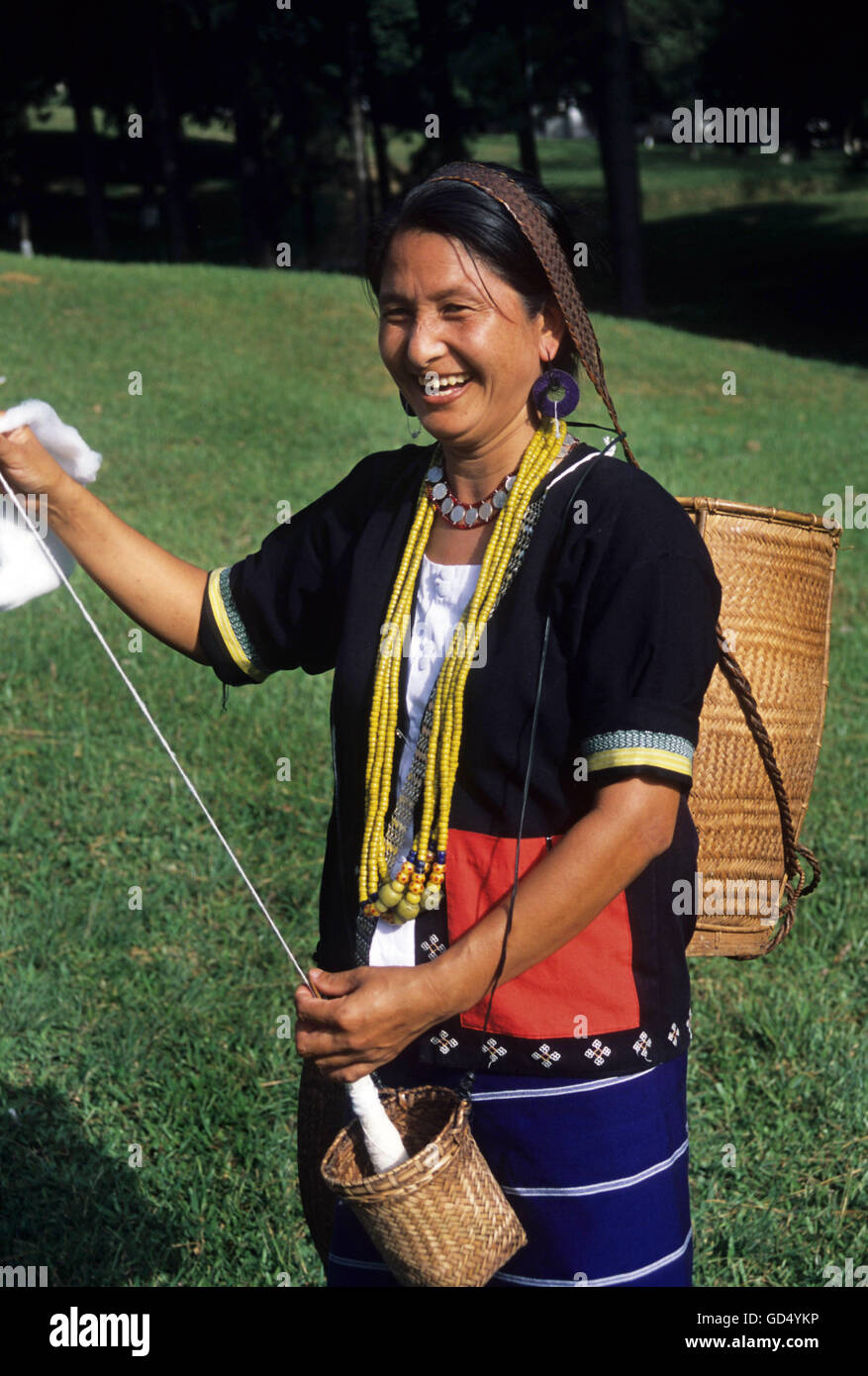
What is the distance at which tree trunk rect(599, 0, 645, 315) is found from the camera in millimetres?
23531

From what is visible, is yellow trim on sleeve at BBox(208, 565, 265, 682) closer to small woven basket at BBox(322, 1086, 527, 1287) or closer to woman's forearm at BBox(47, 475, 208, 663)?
woman's forearm at BBox(47, 475, 208, 663)

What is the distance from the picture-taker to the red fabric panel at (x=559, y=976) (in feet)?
6.51

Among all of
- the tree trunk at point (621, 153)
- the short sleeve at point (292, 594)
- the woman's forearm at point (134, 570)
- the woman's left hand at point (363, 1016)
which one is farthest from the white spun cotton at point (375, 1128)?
the tree trunk at point (621, 153)

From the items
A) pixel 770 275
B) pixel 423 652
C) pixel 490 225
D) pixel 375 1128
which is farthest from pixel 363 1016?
pixel 770 275

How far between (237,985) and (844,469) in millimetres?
8884

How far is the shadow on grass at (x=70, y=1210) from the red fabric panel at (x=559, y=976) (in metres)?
1.63

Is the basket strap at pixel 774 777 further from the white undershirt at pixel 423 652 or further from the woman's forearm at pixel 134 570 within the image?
the woman's forearm at pixel 134 570

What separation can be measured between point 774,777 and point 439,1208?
99 centimetres

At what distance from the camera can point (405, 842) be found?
6.81 feet

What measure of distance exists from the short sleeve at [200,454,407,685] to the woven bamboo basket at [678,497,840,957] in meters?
0.59

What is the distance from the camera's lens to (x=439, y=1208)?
1907 mm

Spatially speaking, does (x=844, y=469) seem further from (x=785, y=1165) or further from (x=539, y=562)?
(x=539, y=562)

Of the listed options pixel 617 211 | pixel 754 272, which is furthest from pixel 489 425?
pixel 754 272

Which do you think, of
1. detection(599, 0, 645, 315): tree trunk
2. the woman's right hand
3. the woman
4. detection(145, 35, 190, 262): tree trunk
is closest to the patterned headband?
the woman
